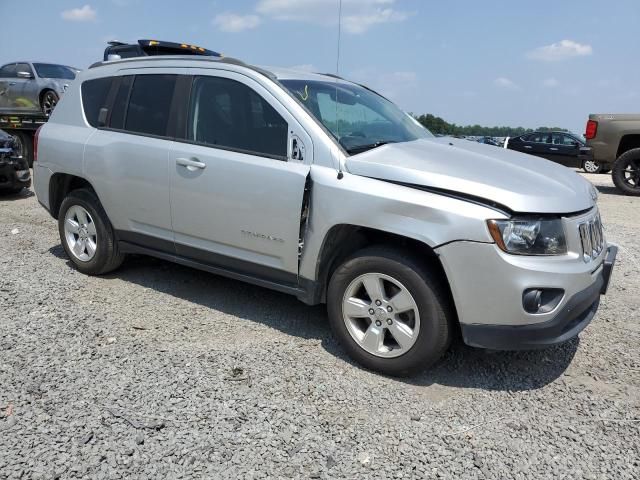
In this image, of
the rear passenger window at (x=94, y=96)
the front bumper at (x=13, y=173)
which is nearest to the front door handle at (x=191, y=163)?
the rear passenger window at (x=94, y=96)

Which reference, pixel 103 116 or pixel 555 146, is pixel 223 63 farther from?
pixel 555 146

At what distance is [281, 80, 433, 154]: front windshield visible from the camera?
3.47 meters

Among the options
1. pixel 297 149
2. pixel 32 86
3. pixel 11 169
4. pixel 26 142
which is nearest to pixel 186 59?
pixel 297 149

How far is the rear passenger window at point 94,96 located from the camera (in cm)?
455

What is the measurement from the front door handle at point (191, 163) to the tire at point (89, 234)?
45.5 inches

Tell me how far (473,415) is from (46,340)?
108 inches

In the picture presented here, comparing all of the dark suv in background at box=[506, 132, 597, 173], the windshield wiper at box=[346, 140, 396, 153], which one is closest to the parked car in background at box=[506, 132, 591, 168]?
the dark suv in background at box=[506, 132, 597, 173]

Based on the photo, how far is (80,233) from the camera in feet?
15.7

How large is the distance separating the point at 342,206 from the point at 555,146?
17727 millimetres

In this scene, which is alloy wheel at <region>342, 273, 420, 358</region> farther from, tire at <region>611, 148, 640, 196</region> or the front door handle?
tire at <region>611, 148, 640, 196</region>

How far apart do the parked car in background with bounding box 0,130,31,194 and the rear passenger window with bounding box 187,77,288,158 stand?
6.54 metres

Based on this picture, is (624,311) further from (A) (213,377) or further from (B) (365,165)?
(A) (213,377)

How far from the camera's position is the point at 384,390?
308 centimetres

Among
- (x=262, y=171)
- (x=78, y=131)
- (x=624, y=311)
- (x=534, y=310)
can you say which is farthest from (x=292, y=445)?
(x=78, y=131)
